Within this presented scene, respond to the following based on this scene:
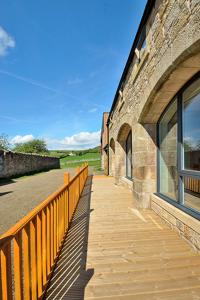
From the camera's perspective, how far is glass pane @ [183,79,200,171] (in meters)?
3.57

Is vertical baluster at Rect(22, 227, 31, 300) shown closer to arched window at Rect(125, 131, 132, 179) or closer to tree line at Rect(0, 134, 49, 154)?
arched window at Rect(125, 131, 132, 179)

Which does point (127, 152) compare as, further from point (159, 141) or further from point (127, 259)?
point (127, 259)

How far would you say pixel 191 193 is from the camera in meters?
4.04

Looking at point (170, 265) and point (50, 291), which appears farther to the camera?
point (170, 265)

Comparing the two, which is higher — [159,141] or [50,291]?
[159,141]

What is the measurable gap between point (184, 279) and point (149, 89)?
136 inches

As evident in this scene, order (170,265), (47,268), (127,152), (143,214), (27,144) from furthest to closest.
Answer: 1. (27,144)
2. (127,152)
3. (143,214)
4. (170,265)
5. (47,268)

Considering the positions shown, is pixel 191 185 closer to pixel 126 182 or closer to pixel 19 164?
pixel 126 182

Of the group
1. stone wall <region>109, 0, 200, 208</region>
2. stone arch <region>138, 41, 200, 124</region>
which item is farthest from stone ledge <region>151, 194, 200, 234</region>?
stone arch <region>138, 41, 200, 124</region>

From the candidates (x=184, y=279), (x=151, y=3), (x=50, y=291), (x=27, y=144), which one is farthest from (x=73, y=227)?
(x=27, y=144)

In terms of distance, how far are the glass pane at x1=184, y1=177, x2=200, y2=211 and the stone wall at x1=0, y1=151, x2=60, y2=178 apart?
15774mm

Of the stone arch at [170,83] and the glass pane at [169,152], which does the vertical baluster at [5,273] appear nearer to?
the stone arch at [170,83]

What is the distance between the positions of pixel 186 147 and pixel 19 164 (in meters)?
19.2

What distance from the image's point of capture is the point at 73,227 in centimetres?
429
